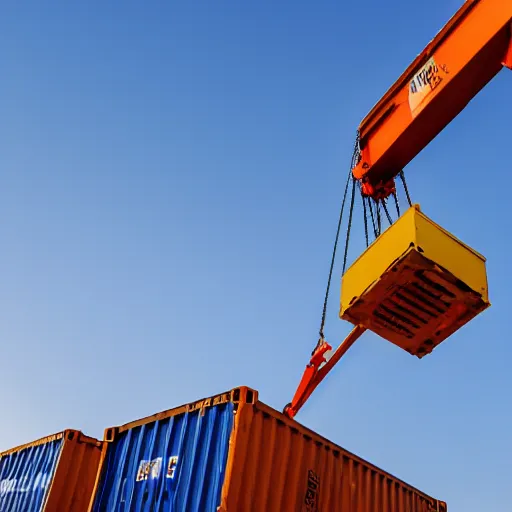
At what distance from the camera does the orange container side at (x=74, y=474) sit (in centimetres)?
900

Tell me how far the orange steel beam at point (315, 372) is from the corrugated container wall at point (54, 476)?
11.7ft

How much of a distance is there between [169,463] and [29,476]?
4.14 meters

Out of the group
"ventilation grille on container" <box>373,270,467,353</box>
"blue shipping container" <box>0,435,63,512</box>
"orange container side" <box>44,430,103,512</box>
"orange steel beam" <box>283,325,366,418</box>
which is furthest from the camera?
"blue shipping container" <box>0,435,63,512</box>

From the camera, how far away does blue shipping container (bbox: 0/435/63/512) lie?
9227 mm

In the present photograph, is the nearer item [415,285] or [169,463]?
[415,285]

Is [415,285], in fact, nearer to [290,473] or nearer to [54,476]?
[290,473]

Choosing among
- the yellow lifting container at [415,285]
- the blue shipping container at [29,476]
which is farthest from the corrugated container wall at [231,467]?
the blue shipping container at [29,476]

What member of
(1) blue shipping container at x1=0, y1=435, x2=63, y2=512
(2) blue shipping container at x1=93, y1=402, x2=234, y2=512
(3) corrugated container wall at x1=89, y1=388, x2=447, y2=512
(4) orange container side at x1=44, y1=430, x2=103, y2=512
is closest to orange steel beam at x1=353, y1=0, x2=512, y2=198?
(3) corrugated container wall at x1=89, y1=388, x2=447, y2=512

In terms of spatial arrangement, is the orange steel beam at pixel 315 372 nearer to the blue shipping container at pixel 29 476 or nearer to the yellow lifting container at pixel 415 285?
the yellow lifting container at pixel 415 285

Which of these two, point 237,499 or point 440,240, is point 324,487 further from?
point 440,240

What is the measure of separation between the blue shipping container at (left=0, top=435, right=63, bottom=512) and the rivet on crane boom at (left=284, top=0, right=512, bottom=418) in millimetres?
4073

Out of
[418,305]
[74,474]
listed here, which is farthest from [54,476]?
[418,305]

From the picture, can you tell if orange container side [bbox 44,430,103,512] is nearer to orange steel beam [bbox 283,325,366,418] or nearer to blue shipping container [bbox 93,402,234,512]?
blue shipping container [bbox 93,402,234,512]

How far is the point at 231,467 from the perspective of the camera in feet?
19.4
